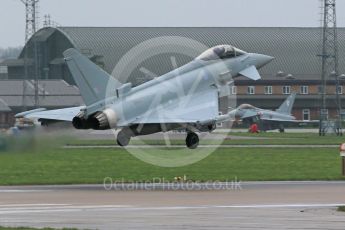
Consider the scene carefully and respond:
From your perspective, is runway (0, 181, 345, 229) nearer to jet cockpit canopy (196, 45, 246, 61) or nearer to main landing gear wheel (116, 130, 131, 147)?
main landing gear wheel (116, 130, 131, 147)

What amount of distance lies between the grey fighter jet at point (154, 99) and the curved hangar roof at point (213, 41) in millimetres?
89977

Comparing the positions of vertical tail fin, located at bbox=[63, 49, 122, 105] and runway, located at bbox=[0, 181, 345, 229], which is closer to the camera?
runway, located at bbox=[0, 181, 345, 229]

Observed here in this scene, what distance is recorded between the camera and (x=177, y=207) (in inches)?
1082

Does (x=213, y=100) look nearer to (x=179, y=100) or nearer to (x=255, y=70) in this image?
(x=179, y=100)

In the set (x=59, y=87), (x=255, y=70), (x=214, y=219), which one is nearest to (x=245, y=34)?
(x=59, y=87)

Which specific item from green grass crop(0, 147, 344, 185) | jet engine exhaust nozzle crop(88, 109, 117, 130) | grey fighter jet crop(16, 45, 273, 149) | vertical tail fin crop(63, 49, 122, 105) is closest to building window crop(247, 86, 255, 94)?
green grass crop(0, 147, 344, 185)

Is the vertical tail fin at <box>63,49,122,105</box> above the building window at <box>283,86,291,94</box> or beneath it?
beneath

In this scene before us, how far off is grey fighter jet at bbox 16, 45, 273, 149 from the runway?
4681 mm

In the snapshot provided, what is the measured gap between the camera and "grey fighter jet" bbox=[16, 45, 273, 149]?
38875 millimetres

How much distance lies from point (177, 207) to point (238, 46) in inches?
4449

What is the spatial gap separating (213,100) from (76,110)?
5686 millimetres

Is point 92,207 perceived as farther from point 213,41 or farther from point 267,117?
point 213,41

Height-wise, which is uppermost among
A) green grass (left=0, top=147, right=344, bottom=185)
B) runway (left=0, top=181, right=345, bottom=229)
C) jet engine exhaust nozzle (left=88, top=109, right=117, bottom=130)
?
jet engine exhaust nozzle (left=88, top=109, right=117, bottom=130)

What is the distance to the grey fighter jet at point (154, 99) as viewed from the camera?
128 feet
